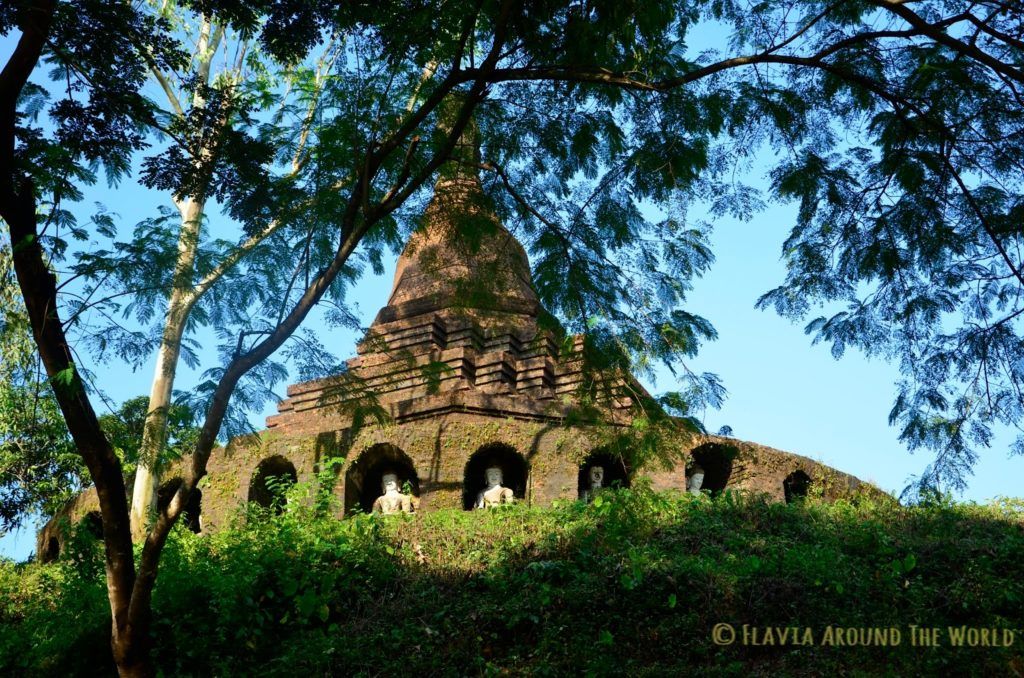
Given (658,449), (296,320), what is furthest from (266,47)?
(658,449)

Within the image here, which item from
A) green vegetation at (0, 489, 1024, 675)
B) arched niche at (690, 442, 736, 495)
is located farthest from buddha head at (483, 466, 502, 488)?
arched niche at (690, 442, 736, 495)

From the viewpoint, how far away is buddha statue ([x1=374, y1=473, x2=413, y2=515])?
12.5m

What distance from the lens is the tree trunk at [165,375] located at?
7586mm

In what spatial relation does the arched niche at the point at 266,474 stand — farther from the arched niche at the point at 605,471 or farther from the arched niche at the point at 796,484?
the arched niche at the point at 796,484

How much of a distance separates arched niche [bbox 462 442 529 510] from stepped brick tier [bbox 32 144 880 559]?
1cm

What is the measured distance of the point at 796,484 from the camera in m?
14.1

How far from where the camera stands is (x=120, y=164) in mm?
7977

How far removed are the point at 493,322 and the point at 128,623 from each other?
27.3ft

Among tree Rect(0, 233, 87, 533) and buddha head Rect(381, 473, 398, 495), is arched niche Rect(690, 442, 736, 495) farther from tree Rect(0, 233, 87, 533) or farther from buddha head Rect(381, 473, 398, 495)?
tree Rect(0, 233, 87, 533)

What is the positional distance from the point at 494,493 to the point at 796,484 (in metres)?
3.93

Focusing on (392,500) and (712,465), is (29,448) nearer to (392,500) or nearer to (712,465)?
(392,500)

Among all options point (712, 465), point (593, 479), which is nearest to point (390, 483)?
point (593, 479)

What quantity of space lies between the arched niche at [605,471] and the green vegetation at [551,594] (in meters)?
1.76

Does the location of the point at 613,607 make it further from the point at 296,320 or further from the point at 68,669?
the point at 68,669
